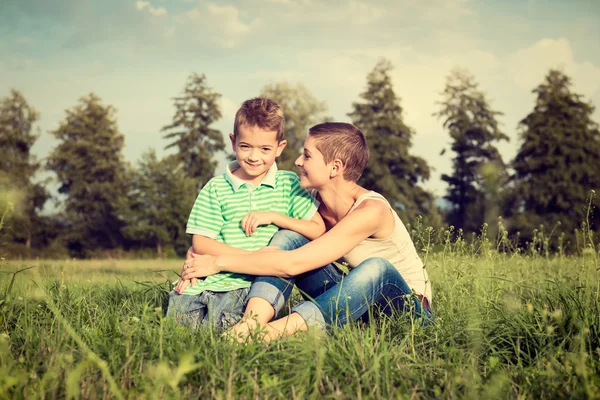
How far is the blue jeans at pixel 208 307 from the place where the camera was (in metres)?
3.77

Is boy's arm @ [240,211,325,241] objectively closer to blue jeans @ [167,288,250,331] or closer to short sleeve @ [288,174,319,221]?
short sleeve @ [288,174,319,221]

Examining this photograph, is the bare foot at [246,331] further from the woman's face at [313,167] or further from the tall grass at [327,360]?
the woman's face at [313,167]

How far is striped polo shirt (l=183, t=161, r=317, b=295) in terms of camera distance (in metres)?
4.09

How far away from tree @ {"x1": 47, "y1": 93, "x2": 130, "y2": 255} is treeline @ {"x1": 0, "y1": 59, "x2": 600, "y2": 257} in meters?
0.07

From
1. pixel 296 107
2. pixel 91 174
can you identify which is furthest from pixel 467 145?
pixel 91 174

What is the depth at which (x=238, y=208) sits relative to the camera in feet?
13.8

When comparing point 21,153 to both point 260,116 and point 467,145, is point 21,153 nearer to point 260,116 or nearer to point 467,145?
point 467,145

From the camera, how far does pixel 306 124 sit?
41.2 m

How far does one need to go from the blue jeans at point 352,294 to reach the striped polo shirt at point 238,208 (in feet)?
0.83

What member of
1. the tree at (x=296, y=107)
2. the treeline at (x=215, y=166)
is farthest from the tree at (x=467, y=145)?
the tree at (x=296, y=107)

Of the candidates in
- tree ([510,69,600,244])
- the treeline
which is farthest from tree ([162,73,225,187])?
tree ([510,69,600,244])

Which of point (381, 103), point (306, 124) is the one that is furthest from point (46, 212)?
point (381, 103)

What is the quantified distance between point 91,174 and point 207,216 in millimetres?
35485

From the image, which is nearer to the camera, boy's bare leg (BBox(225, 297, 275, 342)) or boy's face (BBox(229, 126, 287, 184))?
boy's bare leg (BBox(225, 297, 275, 342))
